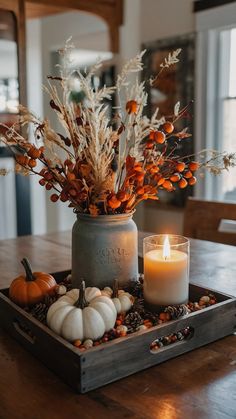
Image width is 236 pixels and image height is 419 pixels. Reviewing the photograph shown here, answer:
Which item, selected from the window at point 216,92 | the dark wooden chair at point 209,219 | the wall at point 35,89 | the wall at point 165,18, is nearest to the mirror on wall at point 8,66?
the wall at point 35,89

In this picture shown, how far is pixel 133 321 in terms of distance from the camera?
0.94m

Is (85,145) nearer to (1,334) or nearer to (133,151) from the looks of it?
(133,151)

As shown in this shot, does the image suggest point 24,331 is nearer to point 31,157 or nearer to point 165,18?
point 31,157

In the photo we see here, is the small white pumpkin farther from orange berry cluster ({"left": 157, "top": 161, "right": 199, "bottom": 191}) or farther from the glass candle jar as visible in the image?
orange berry cluster ({"left": 157, "top": 161, "right": 199, "bottom": 191})

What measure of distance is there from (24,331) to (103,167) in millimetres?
381

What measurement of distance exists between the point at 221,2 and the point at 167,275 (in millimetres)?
2720

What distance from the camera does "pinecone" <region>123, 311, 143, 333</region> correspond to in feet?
3.01

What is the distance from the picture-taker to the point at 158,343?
0.91 metres

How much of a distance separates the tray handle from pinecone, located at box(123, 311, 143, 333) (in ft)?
0.60

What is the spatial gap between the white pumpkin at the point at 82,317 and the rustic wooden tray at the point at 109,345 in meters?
0.02

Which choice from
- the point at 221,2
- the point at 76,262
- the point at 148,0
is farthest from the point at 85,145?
the point at 148,0

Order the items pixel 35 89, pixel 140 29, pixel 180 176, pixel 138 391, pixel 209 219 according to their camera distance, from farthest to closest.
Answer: pixel 35 89, pixel 140 29, pixel 209 219, pixel 180 176, pixel 138 391

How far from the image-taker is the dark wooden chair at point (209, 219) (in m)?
2.06

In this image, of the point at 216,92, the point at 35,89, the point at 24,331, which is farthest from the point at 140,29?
the point at 24,331
